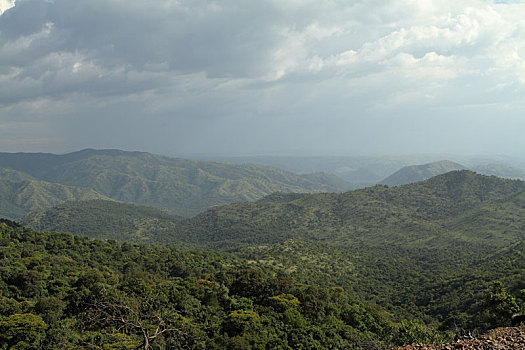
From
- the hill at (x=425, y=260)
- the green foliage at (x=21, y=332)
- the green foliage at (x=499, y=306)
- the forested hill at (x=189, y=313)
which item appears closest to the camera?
the green foliage at (x=21, y=332)

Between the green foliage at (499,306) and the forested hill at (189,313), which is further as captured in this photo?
the green foliage at (499,306)

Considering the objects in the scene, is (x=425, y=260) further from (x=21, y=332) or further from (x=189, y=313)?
(x=21, y=332)

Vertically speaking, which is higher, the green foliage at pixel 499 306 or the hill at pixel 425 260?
the green foliage at pixel 499 306

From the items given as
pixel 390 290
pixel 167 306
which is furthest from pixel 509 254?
pixel 167 306

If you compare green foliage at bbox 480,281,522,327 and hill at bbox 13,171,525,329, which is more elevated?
A: green foliage at bbox 480,281,522,327

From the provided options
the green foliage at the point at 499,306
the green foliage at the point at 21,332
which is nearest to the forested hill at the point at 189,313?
the green foliage at the point at 21,332

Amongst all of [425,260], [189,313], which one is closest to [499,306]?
[189,313]

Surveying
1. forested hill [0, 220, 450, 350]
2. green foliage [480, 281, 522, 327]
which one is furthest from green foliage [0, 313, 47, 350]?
green foliage [480, 281, 522, 327]

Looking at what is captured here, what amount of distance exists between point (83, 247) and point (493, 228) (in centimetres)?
17093

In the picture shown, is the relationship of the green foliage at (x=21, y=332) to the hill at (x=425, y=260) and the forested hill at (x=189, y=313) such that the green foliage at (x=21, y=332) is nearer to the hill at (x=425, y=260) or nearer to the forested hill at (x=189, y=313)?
the forested hill at (x=189, y=313)

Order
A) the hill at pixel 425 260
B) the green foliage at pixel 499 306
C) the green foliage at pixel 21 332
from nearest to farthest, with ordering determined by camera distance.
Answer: the green foliage at pixel 21 332
the green foliage at pixel 499 306
the hill at pixel 425 260

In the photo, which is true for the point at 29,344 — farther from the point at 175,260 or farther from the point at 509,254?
the point at 509,254

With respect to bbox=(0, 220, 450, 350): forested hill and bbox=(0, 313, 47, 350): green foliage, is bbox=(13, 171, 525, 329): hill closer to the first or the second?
bbox=(0, 220, 450, 350): forested hill

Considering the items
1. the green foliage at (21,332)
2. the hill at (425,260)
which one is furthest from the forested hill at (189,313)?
the hill at (425,260)
